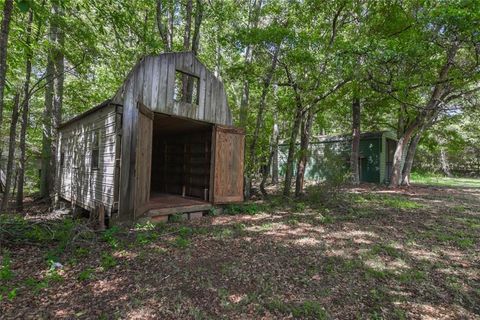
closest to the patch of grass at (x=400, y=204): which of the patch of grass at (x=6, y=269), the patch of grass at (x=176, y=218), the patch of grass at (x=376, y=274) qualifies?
the patch of grass at (x=376, y=274)

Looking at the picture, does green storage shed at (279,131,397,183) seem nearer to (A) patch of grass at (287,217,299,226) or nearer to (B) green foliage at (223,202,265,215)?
(B) green foliage at (223,202,265,215)

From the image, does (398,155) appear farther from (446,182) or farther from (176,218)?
(176,218)

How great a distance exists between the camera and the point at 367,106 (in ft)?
51.8

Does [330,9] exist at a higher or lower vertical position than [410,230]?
higher

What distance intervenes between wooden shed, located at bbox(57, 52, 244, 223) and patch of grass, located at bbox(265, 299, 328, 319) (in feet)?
12.9

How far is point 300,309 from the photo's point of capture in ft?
9.81

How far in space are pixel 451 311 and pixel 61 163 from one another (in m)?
12.3

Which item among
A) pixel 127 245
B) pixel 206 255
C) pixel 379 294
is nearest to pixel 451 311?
pixel 379 294

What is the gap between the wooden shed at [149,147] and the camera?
5984 mm

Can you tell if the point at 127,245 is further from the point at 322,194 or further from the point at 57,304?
the point at 322,194

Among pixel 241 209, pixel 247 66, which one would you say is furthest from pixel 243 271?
pixel 247 66

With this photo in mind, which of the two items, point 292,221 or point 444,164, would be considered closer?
point 292,221

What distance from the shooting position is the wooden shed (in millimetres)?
5984

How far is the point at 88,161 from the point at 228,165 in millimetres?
4128
